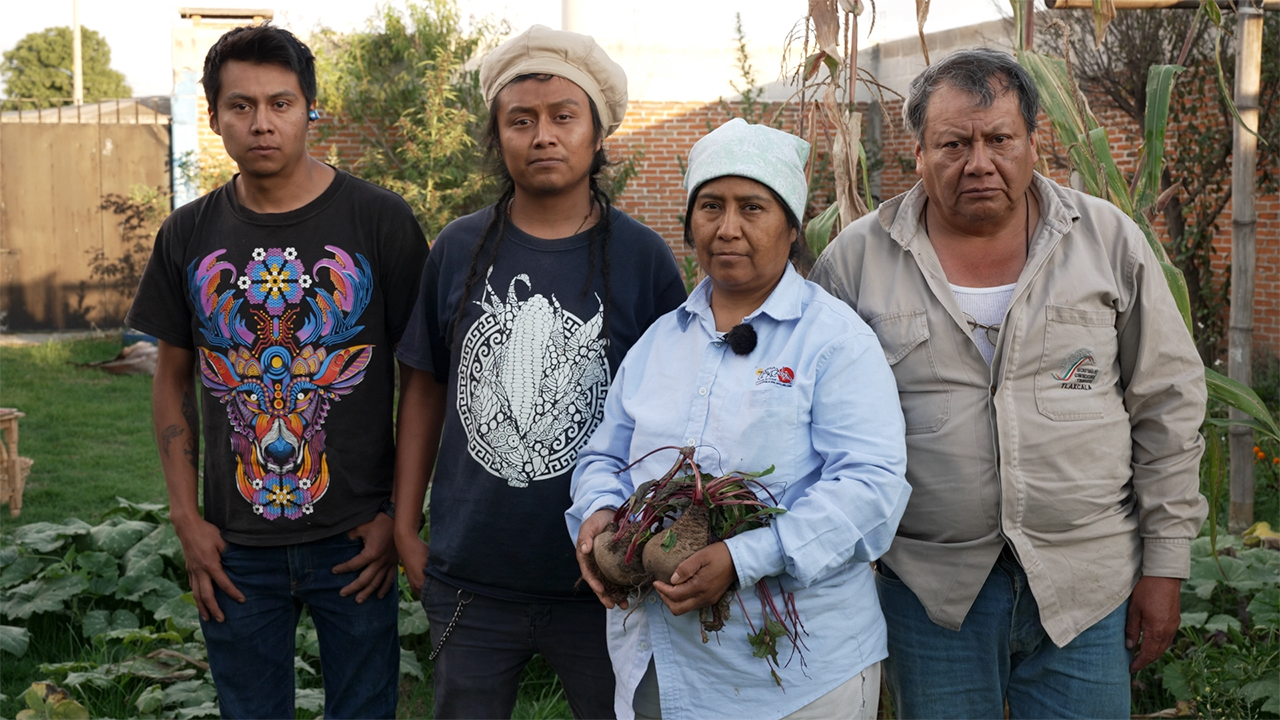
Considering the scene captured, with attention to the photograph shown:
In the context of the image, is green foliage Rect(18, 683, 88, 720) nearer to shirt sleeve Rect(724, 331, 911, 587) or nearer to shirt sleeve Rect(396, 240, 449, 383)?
shirt sleeve Rect(396, 240, 449, 383)

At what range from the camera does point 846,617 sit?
1.67 meters

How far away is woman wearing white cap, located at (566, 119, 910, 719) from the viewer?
Answer: 157 centimetres

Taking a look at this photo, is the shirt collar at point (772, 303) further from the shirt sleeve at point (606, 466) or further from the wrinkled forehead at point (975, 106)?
the wrinkled forehead at point (975, 106)

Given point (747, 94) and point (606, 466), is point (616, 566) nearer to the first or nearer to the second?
point (606, 466)

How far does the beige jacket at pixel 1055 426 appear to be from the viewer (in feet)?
6.07

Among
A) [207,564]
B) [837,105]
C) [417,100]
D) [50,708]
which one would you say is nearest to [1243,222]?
[837,105]

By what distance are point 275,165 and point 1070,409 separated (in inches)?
65.5

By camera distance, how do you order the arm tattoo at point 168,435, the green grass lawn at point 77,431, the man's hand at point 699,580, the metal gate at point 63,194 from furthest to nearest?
1. the metal gate at point 63,194
2. the green grass lawn at point 77,431
3. the arm tattoo at point 168,435
4. the man's hand at point 699,580

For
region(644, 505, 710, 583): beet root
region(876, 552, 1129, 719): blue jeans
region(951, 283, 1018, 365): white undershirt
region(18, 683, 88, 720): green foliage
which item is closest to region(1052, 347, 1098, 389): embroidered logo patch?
region(951, 283, 1018, 365): white undershirt

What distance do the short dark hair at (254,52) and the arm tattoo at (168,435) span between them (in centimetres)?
72

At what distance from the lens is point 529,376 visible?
201 cm

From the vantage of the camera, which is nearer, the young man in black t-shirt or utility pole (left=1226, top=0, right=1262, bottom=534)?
the young man in black t-shirt

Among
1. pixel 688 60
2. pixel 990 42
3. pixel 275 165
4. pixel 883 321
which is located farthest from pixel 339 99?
pixel 883 321

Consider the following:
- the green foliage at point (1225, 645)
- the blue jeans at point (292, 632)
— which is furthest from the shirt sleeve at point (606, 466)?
the green foliage at point (1225, 645)
